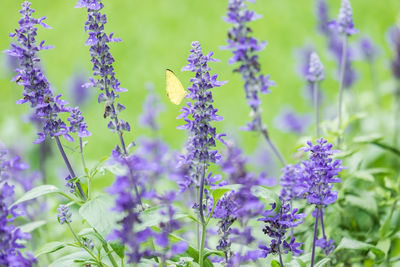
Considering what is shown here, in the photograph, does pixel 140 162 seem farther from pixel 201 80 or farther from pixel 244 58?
pixel 244 58

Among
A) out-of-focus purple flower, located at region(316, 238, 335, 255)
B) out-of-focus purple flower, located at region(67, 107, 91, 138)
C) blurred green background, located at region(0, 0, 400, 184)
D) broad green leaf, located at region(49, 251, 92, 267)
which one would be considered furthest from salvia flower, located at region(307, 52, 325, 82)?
blurred green background, located at region(0, 0, 400, 184)

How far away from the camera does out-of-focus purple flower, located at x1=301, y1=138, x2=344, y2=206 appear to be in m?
2.31

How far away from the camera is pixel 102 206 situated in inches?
85.4

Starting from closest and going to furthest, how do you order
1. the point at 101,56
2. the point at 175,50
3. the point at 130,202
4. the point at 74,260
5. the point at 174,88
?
the point at 130,202 < the point at 74,260 < the point at 101,56 < the point at 174,88 < the point at 175,50

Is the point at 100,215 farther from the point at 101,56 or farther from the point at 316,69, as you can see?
the point at 316,69

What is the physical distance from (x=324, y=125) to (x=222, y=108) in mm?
3658

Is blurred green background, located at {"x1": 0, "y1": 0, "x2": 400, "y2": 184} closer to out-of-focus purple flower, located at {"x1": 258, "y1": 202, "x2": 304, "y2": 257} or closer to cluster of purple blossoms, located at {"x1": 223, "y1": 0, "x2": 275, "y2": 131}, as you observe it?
cluster of purple blossoms, located at {"x1": 223, "y1": 0, "x2": 275, "y2": 131}

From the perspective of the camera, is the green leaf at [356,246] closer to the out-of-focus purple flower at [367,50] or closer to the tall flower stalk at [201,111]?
the tall flower stalk at [201,111]

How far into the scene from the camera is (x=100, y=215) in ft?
6.97

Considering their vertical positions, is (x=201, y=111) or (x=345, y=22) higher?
(x=345, y=22)

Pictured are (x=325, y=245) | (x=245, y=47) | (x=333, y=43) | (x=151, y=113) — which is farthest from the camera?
(x=333, y=43)

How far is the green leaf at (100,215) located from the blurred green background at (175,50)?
4557 millimetres

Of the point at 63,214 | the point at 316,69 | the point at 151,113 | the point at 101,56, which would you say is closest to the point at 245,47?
the point at 316,69

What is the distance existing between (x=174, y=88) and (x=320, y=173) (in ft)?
2.66
